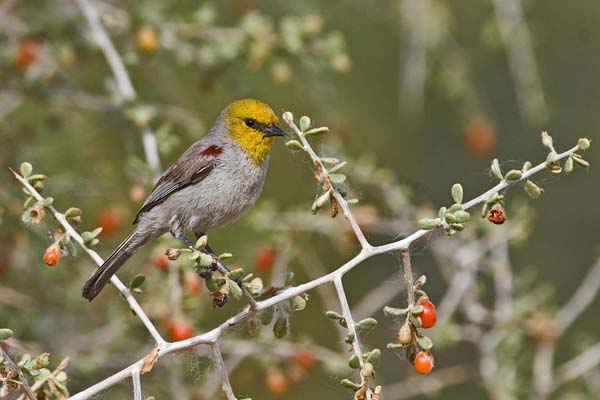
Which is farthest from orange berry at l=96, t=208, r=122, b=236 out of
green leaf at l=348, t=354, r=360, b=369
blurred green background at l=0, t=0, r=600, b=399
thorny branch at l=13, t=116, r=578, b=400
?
green leaf at l=348, t=354, r=360, b=369

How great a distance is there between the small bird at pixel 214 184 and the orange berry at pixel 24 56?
1171 millimetres

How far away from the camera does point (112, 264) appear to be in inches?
137

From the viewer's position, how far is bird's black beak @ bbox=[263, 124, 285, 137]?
12.1 feet

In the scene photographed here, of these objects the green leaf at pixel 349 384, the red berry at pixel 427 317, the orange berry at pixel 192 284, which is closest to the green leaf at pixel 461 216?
the red berry at pixel 427 317

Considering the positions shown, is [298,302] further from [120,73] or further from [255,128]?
Result: [120,73]

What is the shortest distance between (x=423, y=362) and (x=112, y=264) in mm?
1525

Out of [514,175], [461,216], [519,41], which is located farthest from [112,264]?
[519,41]

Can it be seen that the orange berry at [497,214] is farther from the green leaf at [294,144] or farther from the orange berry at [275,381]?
the orange berry at [275,381]

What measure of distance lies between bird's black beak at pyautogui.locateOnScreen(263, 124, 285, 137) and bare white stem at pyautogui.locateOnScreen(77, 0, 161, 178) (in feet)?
1.48

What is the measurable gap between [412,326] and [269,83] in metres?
5.24

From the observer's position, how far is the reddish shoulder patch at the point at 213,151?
3794 mm

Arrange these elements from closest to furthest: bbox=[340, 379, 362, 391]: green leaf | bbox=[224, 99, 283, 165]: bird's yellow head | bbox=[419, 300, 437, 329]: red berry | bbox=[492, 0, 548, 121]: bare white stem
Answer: bbox=[340, 379, 362, 391]: green leaf < bbox=[419, 300, 437, 329]: red berry < bbox=[224, 99, 283, 165]: bird's yellow head < bbox=[492, 0, 548, 121]: bare white stem

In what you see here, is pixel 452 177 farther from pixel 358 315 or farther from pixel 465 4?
pixel 358 315

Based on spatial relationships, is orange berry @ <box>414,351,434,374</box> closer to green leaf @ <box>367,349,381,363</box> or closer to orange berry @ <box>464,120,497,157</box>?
green leaf @ <box>367,349,381,363</box>
